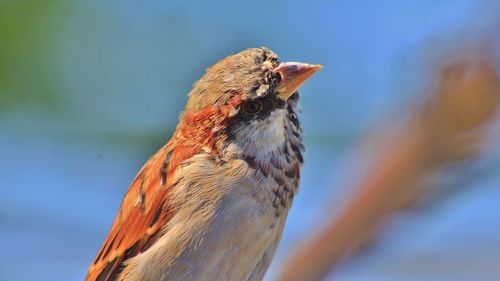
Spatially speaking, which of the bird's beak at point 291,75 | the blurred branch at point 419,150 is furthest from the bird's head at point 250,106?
the blurred branch at point 419,150

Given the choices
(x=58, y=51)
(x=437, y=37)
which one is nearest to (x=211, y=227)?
(x=58, y=51)

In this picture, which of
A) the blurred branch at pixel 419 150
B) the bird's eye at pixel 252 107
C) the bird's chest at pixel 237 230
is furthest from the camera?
the bird's eye at pixel 252 107

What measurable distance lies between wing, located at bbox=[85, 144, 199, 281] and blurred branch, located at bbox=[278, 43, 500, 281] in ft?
4.76

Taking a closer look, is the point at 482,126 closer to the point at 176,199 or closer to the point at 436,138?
the point at 436,138

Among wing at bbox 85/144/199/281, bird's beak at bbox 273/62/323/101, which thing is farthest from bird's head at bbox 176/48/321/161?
wing at bbox 85/144/199/281

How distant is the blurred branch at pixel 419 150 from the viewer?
0.92m

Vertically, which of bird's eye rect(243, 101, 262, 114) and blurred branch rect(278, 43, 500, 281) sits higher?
bird's eye rect(243, 101, 262, 114)

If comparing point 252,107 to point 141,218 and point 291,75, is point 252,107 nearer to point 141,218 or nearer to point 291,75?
point 291,75

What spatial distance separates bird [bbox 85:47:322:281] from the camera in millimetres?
2480

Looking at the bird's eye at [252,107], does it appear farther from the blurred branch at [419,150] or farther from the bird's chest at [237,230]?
the blurred branch at [419,150]

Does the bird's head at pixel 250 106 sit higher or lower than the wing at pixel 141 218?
higher

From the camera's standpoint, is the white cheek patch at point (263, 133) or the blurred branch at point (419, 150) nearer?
the blurred branch at point (419, 150)

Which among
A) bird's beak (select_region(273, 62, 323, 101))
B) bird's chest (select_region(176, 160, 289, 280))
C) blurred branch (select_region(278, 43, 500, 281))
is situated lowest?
blurred branch (select_region(278, 43, 500, 281))

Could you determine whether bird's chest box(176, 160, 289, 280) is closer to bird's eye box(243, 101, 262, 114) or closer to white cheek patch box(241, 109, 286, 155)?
white cheek patch box(241, 109, 286, 155)
